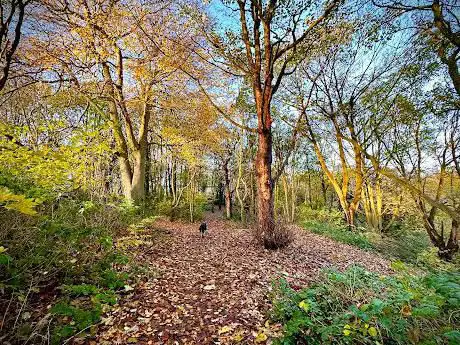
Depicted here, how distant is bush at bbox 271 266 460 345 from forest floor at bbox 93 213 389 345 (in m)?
0.47

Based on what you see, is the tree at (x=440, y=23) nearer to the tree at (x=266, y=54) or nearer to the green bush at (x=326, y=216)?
the tree at (x=266, y=54)

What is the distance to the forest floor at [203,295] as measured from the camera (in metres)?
2.72

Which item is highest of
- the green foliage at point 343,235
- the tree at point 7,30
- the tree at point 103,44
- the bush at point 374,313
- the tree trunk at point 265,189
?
the tree at point 103,44

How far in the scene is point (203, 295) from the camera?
362 centimetres

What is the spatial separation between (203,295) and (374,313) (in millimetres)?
2381

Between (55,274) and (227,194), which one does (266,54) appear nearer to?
(55,274)

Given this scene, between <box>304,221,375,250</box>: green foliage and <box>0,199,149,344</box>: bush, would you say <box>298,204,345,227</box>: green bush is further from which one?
<box>0,199,149,344</box>: bush

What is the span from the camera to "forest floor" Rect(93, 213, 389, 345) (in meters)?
2.72

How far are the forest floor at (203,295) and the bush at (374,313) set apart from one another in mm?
466

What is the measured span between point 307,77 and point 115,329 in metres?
12.5

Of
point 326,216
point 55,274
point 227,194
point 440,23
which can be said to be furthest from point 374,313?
point 227,194

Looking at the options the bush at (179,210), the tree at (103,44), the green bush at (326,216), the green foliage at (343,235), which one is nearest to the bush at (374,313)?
the tree at (103,44)

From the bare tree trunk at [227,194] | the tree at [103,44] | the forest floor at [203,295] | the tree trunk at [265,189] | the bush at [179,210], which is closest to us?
the forest floor at [203,295]

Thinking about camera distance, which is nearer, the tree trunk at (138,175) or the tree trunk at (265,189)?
the tree trunk at (265,189)
